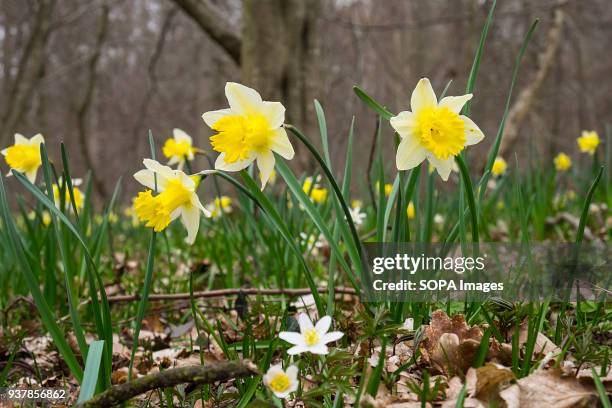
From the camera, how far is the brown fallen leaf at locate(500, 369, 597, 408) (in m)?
0.89

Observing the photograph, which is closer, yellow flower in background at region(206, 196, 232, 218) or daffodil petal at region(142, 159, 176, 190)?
daffodil petal at region(142, 159, 176, 190)

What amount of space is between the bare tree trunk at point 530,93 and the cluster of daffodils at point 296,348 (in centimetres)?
572

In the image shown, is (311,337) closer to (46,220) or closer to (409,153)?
(409,153)

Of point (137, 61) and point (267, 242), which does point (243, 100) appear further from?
point (137, 61)

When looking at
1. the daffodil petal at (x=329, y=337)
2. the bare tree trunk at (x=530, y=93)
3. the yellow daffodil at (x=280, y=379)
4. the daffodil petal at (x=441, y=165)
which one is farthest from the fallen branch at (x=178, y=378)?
the bare tree trunk at (x=530, y=93)

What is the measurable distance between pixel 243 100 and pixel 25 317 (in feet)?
4.77

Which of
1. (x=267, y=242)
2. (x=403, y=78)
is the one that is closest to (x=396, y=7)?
(x=403, y=78)

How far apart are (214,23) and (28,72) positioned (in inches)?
188

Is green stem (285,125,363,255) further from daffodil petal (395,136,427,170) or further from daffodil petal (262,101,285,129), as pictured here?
daffodil petal (395,136,427,170)

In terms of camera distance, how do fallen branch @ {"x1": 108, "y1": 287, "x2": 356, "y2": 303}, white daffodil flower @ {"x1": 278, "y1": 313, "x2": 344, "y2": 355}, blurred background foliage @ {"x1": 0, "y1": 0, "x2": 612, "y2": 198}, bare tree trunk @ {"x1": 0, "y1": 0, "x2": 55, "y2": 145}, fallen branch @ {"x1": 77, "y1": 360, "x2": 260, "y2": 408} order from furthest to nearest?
bare tree trunk @ {"x1": 0, "y1": 0, "x2": 55, "y2": 145}, blurred background foliage @ {"x1": 0, "y1": 0, "x2": 612, "y2": 198}, fallen branch @ {"x1": 108, "y1": 287, "x2": 356, "y2": 303}, white daffodil flower @ {"x1": 278, "y1": 313, "x2": 344, "y2": 355}, fallen branch @ {"x1": 77, "y1": 360, "x2": 260, "y2": 408}

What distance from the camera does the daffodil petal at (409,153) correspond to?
3.83 ft

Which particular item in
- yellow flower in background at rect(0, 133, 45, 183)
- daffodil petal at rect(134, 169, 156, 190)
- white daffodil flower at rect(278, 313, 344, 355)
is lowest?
white daffodil flower at rect(278, 313, 344, 355)

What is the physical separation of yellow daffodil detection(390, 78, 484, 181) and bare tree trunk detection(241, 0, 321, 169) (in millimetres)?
3798

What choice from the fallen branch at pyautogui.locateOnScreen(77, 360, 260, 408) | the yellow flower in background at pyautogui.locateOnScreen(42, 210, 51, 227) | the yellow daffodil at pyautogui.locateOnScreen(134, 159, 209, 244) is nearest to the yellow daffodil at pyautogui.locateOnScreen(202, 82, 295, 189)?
the yellow daffodil at pyautogui.locateOnScreen(134, 159, 209, 244)
